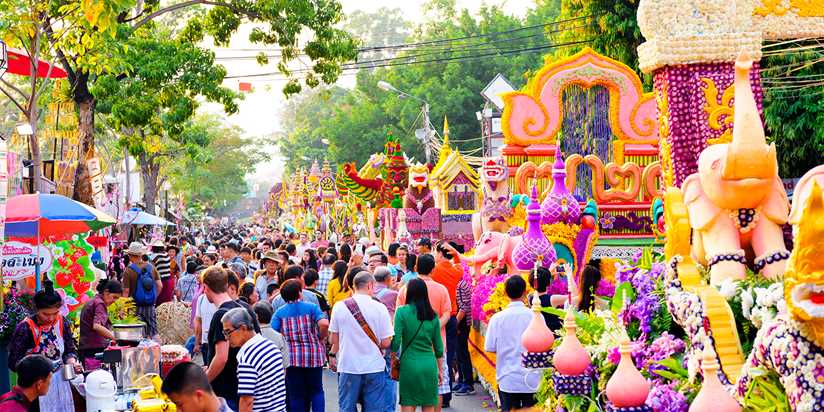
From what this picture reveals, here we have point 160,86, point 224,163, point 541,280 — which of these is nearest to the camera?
point 541,280

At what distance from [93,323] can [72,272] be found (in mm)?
4348

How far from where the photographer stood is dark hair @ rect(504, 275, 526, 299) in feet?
31.7

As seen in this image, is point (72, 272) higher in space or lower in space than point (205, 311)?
higher

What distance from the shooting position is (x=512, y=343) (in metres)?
9.72

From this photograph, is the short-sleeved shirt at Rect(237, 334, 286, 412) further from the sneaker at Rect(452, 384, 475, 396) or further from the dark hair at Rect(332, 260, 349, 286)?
the sneaker at Rect(452, 384, 475, 396)

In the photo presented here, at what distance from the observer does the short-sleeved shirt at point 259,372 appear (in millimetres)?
7598

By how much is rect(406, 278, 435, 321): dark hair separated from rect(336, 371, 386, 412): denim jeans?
0.65m

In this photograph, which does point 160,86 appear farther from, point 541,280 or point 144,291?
point 541,280

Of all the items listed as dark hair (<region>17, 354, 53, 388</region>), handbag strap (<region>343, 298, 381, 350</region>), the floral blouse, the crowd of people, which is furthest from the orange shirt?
dark hair (<region>17, 354, 53, 388</region>)

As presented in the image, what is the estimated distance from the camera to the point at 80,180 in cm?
1945

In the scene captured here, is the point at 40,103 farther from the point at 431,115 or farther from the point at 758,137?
the point at 431,115

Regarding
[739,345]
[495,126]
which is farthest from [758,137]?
[495,126]

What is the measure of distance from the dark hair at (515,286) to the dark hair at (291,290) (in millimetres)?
1887

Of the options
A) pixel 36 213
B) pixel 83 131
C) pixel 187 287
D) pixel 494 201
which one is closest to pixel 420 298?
pixel 36 213
